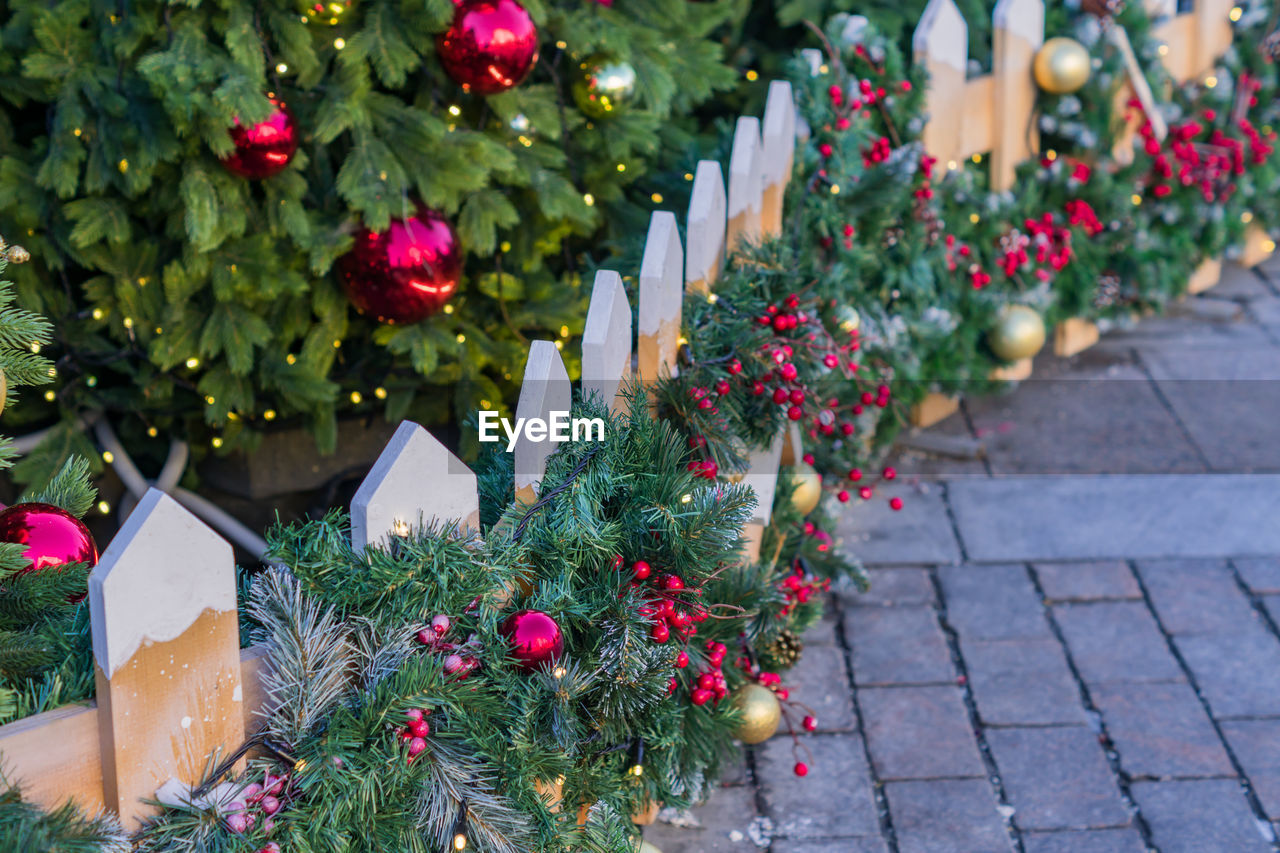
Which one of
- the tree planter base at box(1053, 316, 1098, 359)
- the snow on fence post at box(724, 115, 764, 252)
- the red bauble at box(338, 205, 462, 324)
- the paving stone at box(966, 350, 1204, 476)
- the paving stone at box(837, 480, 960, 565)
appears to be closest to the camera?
the snow on fence post at box(724, 115, 764, 252)

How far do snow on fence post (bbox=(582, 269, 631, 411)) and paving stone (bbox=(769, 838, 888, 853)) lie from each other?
982mm

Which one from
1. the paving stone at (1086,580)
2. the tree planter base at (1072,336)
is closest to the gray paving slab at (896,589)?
the paving stone at (1086,580)

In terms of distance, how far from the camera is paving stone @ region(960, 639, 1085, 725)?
9.05 ft

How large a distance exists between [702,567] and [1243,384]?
327cm

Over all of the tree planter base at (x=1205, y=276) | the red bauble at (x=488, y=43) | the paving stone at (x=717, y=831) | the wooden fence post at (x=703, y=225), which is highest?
the red bauble at (x=488, y=43)

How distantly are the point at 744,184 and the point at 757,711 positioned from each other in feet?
3.97

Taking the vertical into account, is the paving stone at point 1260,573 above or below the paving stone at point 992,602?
above

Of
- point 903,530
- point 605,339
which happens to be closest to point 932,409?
point 903,530

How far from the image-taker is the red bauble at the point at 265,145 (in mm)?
2664

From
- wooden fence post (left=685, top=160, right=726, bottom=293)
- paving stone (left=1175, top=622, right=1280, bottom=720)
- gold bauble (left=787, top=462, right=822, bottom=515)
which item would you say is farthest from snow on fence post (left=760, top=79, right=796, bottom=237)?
paving stone (left=1175, top=622, right=1280, bottom=720)

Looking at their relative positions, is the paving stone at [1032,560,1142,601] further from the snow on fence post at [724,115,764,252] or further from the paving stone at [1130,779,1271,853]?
the snow on fence post at [724,115,764,252]

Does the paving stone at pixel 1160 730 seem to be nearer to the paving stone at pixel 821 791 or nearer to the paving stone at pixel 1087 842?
the paving stone at pixel 1087 842

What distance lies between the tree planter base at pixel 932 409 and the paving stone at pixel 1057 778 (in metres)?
1.57

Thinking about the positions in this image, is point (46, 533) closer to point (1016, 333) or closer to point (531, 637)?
point (531, 637)
